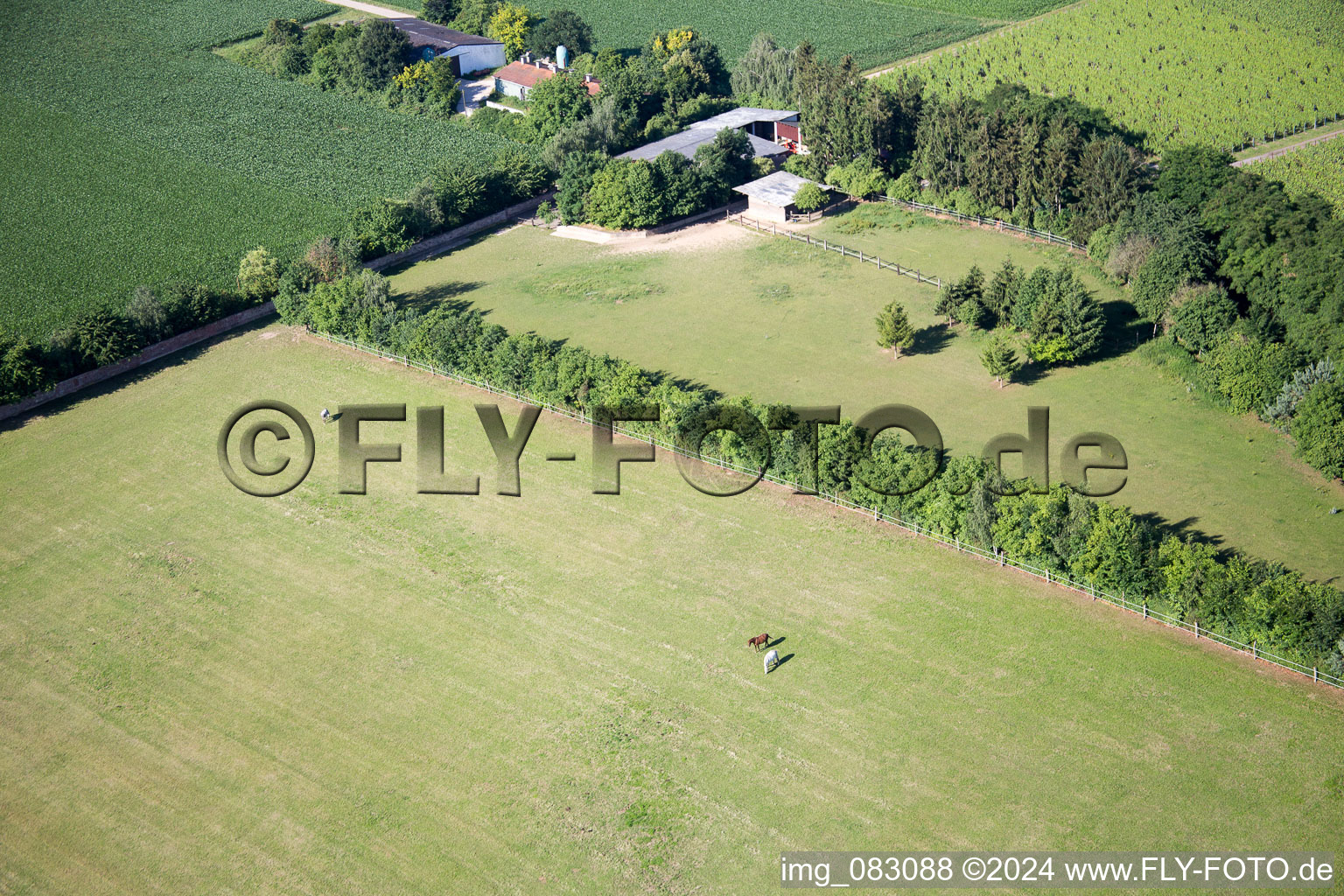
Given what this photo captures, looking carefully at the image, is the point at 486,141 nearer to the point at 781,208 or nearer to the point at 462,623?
the point at 781,208

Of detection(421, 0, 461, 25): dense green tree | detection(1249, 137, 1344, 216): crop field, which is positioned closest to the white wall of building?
detection(421, 0, 461, 25): dense green tree

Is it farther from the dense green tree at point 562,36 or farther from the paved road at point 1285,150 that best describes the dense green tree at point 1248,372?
the dense green tree at point 562,36

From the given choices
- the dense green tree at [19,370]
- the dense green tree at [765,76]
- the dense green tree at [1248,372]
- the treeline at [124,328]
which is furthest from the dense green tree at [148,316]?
the dense green tree at [1248,372]

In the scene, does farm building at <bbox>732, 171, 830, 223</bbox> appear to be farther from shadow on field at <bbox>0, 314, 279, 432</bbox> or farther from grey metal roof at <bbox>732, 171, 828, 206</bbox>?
shadow on field at <bbox>0, 314, 279, 432</bbox>

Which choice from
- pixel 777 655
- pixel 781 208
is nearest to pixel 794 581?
pixel 777 655

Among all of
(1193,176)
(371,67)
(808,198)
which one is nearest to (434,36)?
(371,67)
